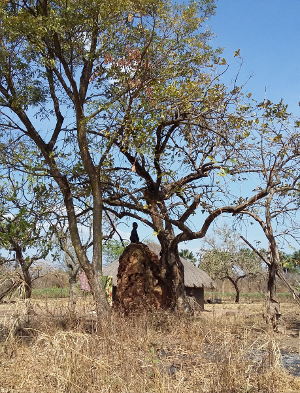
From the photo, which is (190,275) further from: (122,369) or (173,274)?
(122,369)

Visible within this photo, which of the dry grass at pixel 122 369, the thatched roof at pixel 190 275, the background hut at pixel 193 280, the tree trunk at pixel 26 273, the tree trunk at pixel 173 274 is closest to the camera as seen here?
the dry grass at pixel 122 369

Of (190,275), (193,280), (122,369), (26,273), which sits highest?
(190,275)

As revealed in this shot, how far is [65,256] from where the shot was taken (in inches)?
857

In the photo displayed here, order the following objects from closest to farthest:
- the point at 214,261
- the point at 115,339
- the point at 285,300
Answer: the point at 115,339 < the point at 285,300 < the point at 214,261

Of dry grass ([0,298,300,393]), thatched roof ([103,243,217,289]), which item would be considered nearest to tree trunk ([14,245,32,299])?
dry grass ([0,298,300,393])

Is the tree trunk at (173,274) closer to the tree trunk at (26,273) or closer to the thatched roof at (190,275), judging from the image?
the tree trunk at (26,273)

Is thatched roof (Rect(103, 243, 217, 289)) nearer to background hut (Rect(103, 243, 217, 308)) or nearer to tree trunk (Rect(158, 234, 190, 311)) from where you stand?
background hut (Rect(103, 243, 217, 308))

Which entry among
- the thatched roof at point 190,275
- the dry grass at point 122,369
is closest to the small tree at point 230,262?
the thatched roof at point 190,275

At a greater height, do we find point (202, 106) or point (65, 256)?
point (202, 106)

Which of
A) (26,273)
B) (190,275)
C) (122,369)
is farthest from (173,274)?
Result: (190,275)

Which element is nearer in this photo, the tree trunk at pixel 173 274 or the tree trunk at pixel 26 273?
the tree trunk at pixel 26 273

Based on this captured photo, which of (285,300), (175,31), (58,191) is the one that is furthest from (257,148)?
(285,300)

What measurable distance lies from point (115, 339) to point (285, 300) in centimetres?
2576

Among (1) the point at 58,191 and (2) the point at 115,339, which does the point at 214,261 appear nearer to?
(1) the point at 58,191
